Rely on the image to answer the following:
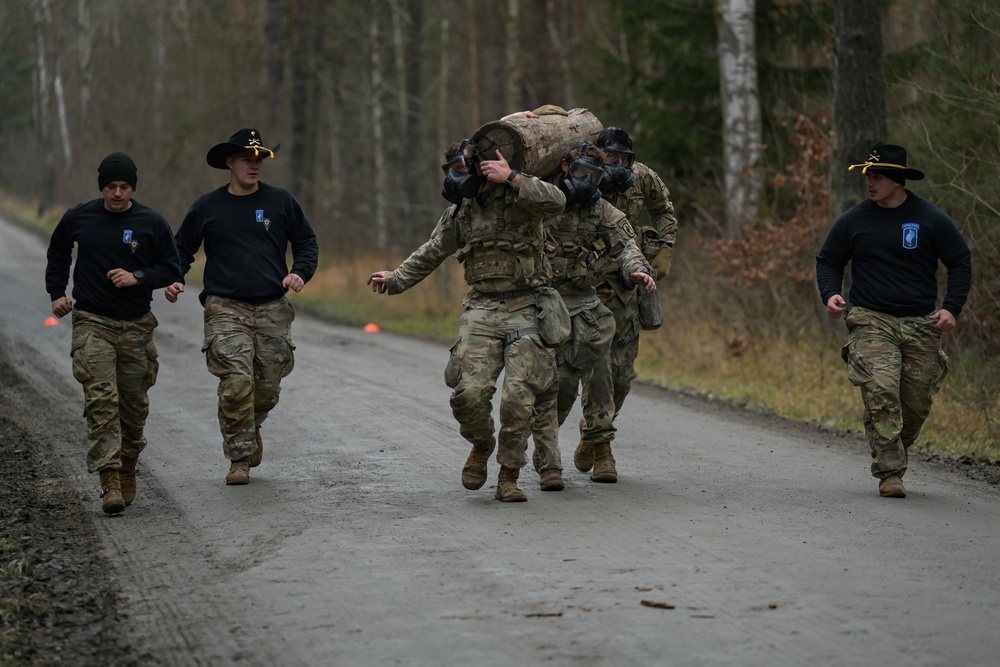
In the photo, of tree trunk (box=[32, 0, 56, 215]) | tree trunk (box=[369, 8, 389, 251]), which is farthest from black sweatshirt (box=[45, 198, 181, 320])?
tree trunk (box=[32, 0, 56, 215])

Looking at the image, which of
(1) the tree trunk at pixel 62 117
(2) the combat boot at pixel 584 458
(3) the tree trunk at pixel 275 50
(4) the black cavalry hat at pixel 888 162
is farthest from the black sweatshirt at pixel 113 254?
(1) the tree trunk at pixel 62 117

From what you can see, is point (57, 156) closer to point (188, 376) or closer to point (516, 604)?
point (188, 376)

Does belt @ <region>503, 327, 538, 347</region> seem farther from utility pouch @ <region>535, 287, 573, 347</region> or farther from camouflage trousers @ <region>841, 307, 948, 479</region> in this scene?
camouflage trousers @ <region>841, 307, 948, 479</region>

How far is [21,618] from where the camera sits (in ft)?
20.3

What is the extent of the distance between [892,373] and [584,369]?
1891 mm

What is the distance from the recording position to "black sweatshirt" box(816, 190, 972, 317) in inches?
346

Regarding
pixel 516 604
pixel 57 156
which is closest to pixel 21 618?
pixel 516 604

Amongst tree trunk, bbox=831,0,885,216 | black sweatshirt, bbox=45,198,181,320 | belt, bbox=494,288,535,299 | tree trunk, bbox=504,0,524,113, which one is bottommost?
belt, bbox=494,288,535,299

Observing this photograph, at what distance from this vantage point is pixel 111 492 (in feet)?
27.6

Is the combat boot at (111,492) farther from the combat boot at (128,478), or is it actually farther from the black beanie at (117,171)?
the black beanie at (117,171)

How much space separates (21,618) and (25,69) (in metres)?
69.8

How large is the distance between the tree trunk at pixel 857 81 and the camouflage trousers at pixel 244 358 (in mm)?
7036

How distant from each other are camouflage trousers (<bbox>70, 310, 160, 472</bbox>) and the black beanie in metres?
0.82

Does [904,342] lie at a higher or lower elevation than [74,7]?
lower
